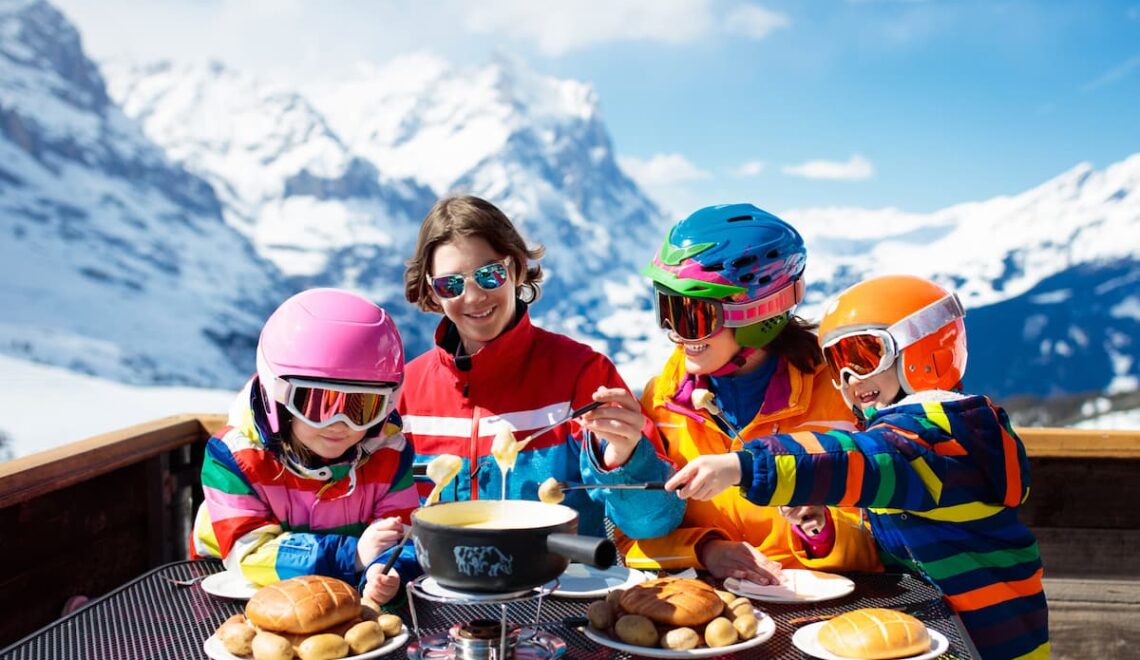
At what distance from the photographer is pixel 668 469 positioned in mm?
2873

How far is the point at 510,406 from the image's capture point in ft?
11.0

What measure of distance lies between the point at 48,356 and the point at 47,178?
57.4 metres

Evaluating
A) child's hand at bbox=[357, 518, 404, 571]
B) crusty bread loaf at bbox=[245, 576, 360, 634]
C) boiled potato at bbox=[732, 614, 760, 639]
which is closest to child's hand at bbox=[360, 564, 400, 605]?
child's hand at bbox=[357, 518, 404, 571]

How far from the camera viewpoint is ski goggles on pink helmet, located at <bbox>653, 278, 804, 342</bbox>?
3.07 meters

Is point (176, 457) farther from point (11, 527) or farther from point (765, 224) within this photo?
point (765, 224)

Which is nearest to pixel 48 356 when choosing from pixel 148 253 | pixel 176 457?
pixel 148 253

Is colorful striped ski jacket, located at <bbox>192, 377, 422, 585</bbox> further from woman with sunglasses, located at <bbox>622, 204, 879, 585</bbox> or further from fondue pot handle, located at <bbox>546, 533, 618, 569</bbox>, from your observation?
fondue pot handle, located at <bbox>546, 533, 618, 569</bbox>

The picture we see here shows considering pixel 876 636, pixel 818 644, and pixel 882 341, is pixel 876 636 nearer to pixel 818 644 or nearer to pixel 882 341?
pixel 818 644

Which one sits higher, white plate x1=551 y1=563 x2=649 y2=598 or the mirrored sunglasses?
the mirrored sunglasses

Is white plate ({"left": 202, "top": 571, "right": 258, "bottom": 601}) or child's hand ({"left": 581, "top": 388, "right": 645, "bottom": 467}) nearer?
white plate ({"left": 202, "top": 571, "right": 258, "bottom": 601})

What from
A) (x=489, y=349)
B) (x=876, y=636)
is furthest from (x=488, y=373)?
(x=876, y=636)

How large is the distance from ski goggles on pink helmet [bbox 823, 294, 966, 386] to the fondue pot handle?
1.31m

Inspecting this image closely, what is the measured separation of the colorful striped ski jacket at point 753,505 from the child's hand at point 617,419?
40 centimetres

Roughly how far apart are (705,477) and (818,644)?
1.36ft
